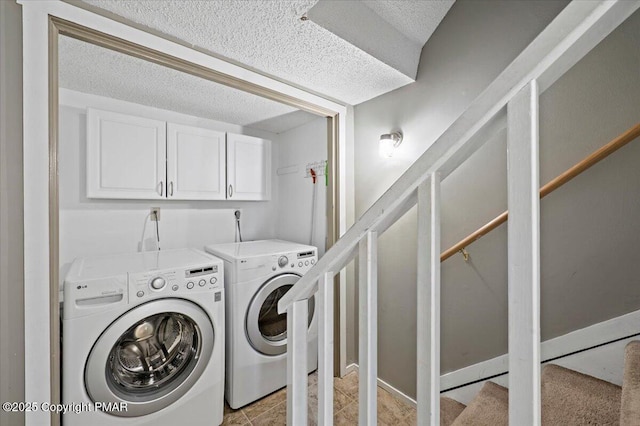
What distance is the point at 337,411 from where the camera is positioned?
1.78 metres

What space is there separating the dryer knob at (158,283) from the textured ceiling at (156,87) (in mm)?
1198

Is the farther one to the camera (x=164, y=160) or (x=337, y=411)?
(x=164, y=160)

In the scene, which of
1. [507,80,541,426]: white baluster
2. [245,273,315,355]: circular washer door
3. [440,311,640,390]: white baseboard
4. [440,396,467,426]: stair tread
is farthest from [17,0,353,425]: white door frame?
[440,311,640,390]: white baseboard

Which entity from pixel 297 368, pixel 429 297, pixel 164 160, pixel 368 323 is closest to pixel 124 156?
pixel 164 160

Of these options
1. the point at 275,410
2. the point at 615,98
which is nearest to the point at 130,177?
the point at 275,410

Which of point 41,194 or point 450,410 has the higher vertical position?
point 41,194

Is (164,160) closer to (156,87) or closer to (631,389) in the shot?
(156,87)

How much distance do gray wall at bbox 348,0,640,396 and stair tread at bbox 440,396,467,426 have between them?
212mm

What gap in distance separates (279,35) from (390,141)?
901mm

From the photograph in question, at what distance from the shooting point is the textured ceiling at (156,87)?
148cm

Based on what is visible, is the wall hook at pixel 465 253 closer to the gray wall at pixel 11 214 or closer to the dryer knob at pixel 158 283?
the dryer knob at pixel 158 283

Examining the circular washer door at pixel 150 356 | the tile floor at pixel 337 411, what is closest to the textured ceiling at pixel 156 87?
the circular washer door at pixel 150 356

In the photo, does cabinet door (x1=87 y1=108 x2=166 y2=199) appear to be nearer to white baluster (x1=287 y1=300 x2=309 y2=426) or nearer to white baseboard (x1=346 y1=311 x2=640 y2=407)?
white baluster (x1=287 y1=300 x2=309 y2=426)

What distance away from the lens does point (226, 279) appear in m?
1.79
